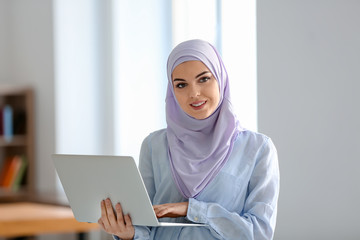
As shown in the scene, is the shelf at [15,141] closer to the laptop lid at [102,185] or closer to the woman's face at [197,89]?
the laptop lid at [102,185]

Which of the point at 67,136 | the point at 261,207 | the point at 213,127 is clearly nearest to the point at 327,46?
the point at 213,127

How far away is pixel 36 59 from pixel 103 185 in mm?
3516

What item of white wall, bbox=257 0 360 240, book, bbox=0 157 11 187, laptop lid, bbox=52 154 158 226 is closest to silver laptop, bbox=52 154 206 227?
laptop lid, bbox=52 154 158 226

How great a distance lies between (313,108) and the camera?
7.48 feet

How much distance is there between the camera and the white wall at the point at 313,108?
2164mm

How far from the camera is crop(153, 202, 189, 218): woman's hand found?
1.65 metres

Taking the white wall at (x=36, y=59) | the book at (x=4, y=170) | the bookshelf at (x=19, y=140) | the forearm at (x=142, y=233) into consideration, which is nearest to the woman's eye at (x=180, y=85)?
the forearm at (x=142, y=233)

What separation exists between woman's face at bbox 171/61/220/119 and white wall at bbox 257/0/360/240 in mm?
637

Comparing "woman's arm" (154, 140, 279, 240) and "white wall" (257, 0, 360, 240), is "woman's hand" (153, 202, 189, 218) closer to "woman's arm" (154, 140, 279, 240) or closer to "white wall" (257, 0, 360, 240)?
"woman's arm" (154, 140, 279, 240)

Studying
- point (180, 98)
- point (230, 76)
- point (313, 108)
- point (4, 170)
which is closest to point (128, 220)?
point (180, 98)

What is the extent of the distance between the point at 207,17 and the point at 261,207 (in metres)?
2.01

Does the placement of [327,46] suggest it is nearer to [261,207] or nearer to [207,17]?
[261,207]

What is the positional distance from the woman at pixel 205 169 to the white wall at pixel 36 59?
3076 mm

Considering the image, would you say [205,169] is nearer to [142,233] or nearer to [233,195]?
[233,195]
